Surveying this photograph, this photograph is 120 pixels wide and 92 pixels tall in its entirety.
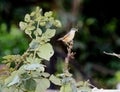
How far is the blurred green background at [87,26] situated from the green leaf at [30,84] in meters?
2.89

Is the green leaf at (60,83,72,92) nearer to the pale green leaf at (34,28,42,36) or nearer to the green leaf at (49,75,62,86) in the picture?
the green leaf at (49,75,62,86)

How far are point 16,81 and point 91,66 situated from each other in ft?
10.9

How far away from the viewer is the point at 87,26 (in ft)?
14.4

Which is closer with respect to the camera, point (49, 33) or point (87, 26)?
point (49, 33)

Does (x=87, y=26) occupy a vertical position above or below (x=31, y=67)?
above

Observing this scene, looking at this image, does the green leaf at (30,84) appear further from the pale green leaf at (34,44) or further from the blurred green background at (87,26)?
the blurred green background at (87,26)

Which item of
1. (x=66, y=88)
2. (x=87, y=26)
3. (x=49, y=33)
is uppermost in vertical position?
(x=87, y=26)

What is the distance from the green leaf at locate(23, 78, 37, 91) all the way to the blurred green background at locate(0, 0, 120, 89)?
2.89m

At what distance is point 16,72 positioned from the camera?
0.80 m

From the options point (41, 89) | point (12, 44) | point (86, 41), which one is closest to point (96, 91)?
point (41, 89)

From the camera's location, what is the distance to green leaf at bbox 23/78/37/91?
31.4 inches

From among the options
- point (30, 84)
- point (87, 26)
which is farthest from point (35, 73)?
point (87, 26)

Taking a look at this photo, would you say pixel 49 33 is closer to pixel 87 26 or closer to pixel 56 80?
pixel 56 80

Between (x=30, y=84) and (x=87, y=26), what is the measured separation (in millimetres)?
3612
